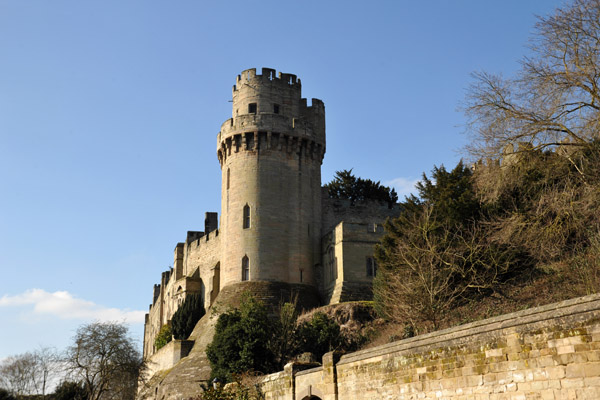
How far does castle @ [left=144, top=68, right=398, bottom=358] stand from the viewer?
35.7 m

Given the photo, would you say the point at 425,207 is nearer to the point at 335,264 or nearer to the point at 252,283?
the point at 335,264

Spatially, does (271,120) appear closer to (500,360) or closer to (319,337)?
(319,337)

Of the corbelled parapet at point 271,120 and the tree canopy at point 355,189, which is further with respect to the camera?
the tree canopy at point 355,189

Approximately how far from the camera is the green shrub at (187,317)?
3916cm

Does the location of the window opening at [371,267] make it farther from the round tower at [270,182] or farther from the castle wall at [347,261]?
the round tower at [270,182]

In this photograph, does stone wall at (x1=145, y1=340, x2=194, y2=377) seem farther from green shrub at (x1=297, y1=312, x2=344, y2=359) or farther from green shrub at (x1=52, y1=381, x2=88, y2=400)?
green shrub at (x1=297, y1=312, x2=344, y2=359)

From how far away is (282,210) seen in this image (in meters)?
37.3

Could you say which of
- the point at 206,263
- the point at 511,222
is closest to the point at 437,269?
the point at 511,222

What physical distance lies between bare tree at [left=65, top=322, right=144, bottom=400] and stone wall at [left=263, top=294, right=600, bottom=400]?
25138 millimetres

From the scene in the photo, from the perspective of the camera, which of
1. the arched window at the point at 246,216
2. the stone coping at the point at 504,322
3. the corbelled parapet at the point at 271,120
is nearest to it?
the stone coping at the point at 504,322

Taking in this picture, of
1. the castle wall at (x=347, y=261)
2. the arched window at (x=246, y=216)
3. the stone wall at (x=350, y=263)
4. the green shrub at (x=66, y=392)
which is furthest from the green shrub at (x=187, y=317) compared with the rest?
the stone wall at (x=350, y=263)

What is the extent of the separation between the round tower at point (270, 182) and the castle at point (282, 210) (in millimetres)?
58

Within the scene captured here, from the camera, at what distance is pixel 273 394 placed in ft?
64.9

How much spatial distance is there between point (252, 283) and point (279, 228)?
3.59m
